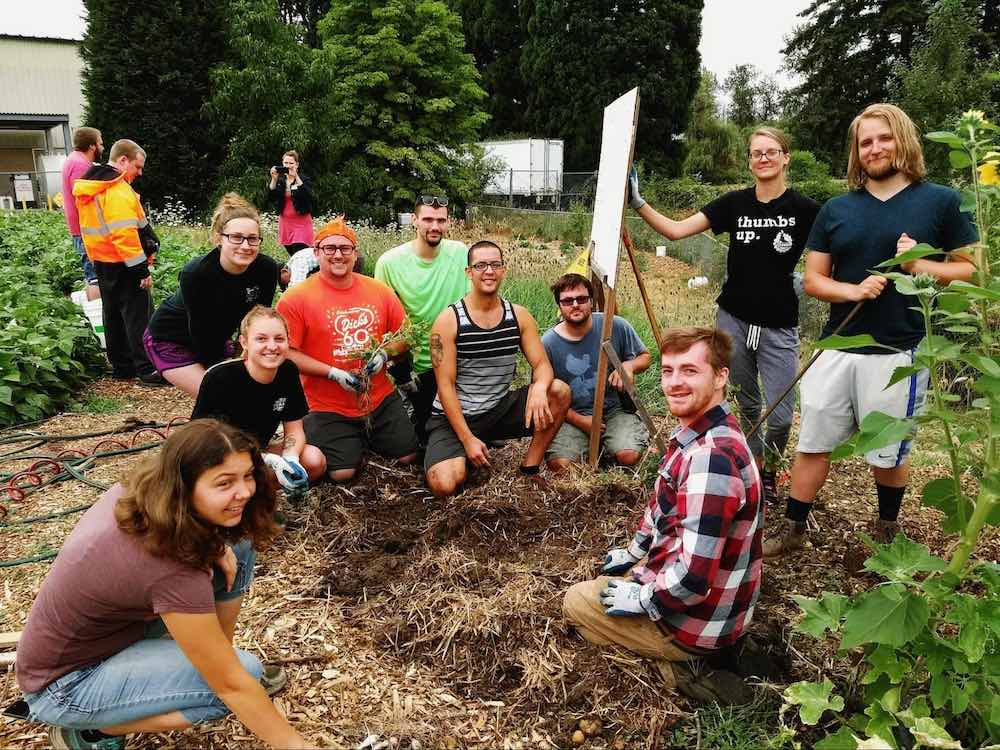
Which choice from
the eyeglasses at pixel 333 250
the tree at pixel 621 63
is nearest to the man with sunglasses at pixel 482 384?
the eyeglasses at pixel 333 250

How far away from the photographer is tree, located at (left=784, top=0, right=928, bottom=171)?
87.6 feet

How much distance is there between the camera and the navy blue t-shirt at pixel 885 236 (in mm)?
2631

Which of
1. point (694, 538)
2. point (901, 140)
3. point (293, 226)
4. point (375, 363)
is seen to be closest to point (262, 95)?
point (293, 226)

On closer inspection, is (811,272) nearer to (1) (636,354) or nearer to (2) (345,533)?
(1) (636,354)

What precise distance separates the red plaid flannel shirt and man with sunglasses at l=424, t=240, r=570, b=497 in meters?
1.46

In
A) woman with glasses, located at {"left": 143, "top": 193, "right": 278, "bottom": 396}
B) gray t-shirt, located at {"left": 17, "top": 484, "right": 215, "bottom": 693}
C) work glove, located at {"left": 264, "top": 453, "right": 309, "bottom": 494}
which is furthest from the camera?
woman with glasses, located at {"left": 143, "top": 193, "right": 278, "bottom": 396}

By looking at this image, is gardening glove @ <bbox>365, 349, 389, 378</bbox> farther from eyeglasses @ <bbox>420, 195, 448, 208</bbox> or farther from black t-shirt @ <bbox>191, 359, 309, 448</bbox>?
eyeglasses @ <bbox>420, 195, 448, 208</bbox>

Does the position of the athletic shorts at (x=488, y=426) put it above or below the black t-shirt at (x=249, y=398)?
below

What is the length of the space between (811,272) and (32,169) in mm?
32382

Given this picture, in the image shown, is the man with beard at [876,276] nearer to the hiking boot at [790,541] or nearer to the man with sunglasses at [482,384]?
the hiking boot at [790,541]

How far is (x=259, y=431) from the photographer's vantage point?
11.0 feet

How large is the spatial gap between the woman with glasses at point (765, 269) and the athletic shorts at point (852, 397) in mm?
422

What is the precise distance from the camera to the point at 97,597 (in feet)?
5.84

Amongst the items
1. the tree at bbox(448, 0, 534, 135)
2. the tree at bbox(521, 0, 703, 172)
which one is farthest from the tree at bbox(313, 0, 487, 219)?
the tree at bbox(448, 0, 534, 135)
